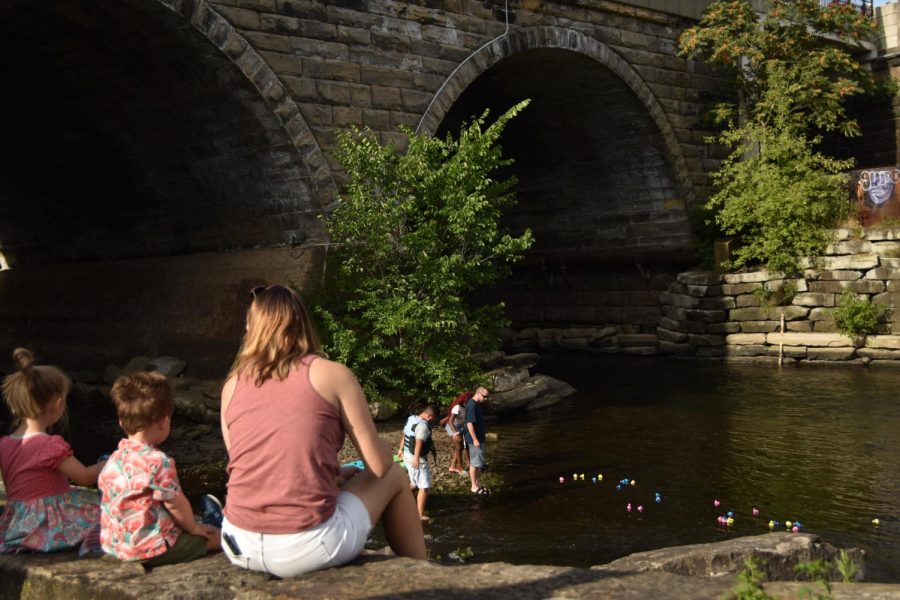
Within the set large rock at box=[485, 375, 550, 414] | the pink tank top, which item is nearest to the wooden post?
large rock at box=[485, 375, 550, 414]

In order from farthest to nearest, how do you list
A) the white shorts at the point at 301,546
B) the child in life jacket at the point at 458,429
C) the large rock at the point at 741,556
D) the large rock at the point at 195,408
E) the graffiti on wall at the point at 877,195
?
the graffiti on wall at the point at 877,195 → the large rock at the point at 195,408 → the child in life jacket at the point at 458,429 → the large rock at the point at 741,556 → the white shorts at the point at 301,546

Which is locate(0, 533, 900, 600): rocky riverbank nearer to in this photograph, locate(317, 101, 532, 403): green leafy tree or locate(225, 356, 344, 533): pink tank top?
locate(225, 356, 344, 533): pink tank top

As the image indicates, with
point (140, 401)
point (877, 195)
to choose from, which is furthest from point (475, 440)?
point (877, 195)

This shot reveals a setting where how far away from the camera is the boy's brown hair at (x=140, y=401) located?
4.21 metres

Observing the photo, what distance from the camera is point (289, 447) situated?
382 cm

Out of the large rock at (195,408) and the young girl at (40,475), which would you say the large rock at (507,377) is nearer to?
the large rock at (195,408)

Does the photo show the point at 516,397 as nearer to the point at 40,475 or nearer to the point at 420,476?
the point at 420,476

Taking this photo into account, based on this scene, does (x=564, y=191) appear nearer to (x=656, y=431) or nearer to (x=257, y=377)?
(x=656, y=431)

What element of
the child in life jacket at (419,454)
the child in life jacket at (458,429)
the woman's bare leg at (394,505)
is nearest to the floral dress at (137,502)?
the woman's bare leg at (394,505)

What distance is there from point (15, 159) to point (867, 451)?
54.8ft

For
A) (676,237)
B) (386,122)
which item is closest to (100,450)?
(386,122)

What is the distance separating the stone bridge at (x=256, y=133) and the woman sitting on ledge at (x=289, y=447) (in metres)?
10.7

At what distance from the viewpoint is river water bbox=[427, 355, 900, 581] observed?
28.3 feet

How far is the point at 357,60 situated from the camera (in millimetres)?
15820
